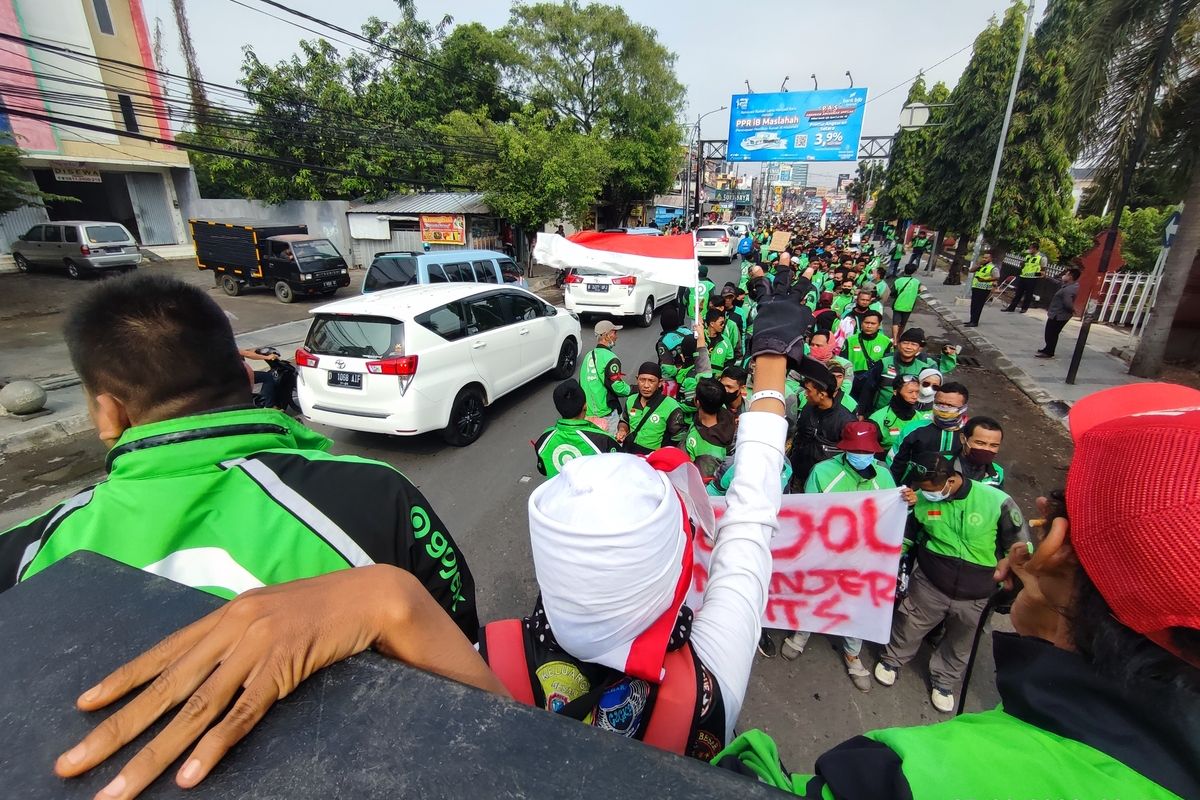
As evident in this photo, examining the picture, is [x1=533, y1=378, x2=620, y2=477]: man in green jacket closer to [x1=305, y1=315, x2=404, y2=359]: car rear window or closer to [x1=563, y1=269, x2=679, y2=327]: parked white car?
[x1=305, y1=315, x2=404, y2=359]: car rear window

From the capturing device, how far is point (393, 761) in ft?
1.61

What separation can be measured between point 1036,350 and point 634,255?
890 cm

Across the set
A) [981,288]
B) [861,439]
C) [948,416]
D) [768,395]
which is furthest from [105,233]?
[981,288]

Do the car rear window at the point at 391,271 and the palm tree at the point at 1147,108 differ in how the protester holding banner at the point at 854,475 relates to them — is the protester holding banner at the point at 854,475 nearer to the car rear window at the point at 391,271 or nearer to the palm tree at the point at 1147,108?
the palm tree at the point at 1147,108

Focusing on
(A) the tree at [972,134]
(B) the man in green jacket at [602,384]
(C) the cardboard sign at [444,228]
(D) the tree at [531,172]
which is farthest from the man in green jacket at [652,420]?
(A) the tree at [972,134]

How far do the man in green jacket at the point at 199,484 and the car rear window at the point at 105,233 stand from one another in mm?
19938

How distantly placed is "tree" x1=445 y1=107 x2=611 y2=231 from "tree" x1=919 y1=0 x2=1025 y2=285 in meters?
11.5

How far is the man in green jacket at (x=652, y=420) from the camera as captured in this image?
4.18 m

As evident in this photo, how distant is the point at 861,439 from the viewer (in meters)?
2.98

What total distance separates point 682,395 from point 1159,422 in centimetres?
485

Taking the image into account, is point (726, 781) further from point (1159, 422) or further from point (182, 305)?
point (182, 305)

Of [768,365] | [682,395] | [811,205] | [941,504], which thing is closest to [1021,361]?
[682,395]

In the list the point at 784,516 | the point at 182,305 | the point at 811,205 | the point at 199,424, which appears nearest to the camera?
the point at 199,424

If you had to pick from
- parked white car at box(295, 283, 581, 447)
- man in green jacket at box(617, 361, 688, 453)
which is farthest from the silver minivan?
man in green jacket at box(617, 361, 688, 453)
